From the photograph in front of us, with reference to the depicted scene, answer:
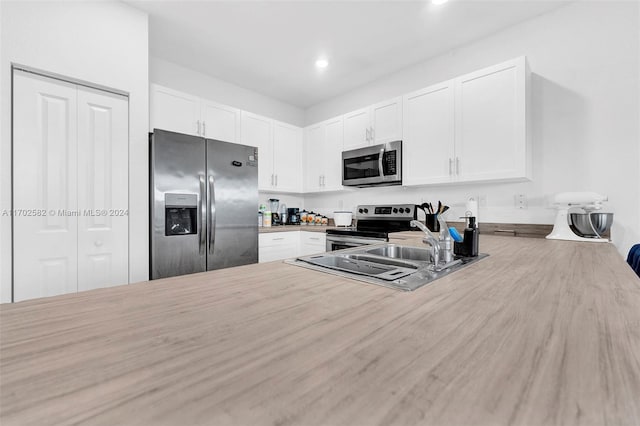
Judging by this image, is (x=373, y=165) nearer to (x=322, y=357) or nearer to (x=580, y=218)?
(x=580, y=218)

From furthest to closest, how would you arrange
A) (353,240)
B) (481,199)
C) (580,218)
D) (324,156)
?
(324,156)
(353,240)
(481,199)
(580,218)

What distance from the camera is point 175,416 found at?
277mm

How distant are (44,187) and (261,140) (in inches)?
82.6

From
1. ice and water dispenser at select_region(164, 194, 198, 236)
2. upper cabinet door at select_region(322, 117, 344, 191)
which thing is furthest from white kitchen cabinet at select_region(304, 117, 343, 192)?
ice and water dispenser at select_region(164, 194, 198, 236)

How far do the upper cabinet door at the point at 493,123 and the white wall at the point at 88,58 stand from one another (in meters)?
2.67

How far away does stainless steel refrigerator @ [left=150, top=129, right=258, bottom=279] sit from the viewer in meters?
2.17

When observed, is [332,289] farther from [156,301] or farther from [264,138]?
[264,138]

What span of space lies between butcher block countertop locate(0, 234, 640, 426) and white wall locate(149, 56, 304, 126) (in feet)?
10.0

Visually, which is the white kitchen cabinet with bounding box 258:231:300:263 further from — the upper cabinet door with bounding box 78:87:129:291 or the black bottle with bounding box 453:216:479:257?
the black bottle with bounding box 453:216:479:257

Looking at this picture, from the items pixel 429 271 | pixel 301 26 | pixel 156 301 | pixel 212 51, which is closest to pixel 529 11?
pixel 301 26

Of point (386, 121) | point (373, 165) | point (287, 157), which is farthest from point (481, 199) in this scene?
point (287, 157)

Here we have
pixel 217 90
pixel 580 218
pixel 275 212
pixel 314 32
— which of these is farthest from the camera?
pixel 275 212

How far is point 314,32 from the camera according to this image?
2510 mm

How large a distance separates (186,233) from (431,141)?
236 centimetres
